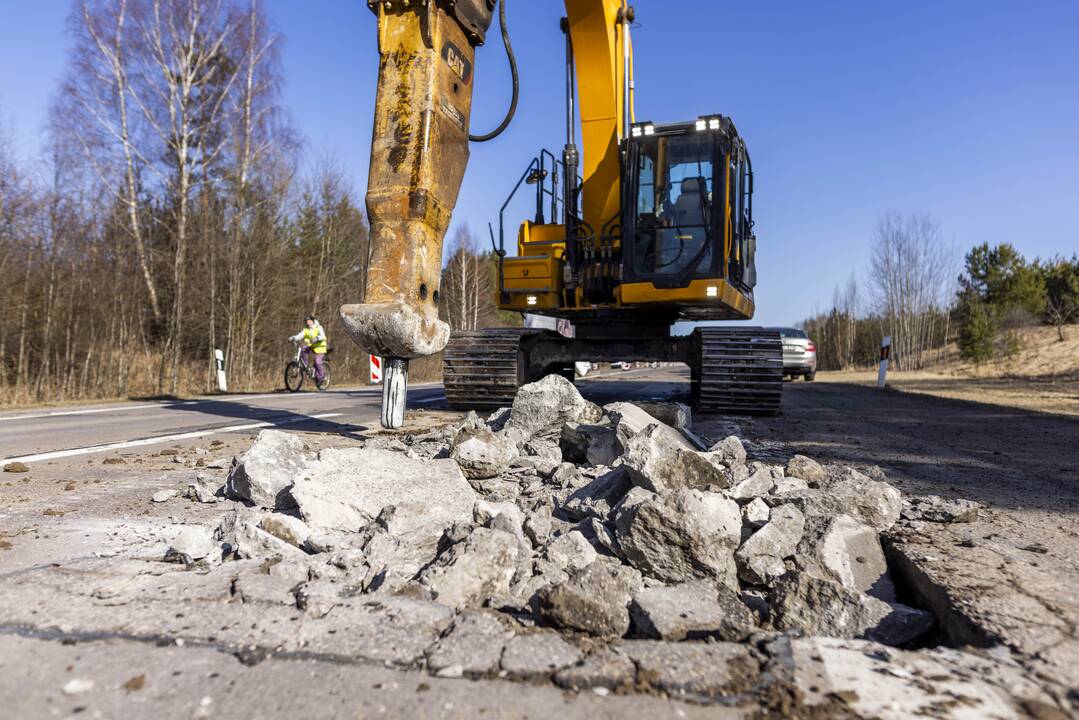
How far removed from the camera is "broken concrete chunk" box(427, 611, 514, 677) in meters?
1.44

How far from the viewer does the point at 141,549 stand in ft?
7.71

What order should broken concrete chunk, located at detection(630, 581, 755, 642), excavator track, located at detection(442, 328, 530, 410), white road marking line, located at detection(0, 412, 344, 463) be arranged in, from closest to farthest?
broken concrete chunk, located at detection(630, 581, 755, 642)
white road marking line, located at detection(0, 412, 344, 463)
excavator track, located at detection(442, 328, 530, 410)

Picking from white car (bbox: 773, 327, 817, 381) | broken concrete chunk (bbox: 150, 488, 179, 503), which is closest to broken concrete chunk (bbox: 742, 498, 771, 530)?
broken concrete chunk (bbox: 150, 488, 179, 503)

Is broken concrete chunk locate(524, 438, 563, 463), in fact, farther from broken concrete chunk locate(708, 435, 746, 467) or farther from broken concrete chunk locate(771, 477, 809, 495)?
broken concrete chunk locate(771, 477, 809, 495)

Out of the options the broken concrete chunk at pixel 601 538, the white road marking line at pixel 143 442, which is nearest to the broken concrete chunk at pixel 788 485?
the broken concrete chunk at pixel 601 538

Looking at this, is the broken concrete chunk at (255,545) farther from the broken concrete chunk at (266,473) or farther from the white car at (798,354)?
the white car at (798,354)

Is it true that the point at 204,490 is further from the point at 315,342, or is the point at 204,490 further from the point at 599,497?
the point at 315,342

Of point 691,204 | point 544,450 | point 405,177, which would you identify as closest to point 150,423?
point 405,177

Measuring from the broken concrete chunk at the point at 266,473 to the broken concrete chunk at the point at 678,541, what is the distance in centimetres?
160

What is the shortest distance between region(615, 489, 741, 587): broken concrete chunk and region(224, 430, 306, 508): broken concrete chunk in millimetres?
1600

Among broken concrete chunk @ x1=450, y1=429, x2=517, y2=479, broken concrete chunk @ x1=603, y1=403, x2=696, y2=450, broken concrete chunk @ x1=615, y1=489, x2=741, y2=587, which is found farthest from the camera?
broken concrete chunk @ x1=603, y1=403, x2=696, y2=450

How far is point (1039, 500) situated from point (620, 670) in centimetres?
281

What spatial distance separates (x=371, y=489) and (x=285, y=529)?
451 millimetres

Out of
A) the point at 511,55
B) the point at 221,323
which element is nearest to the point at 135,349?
the point at 221,323
